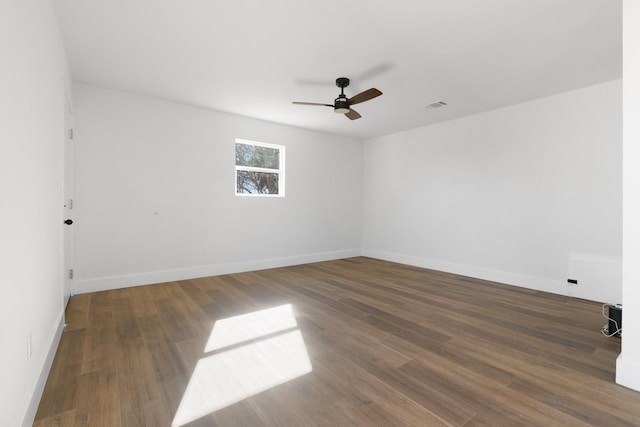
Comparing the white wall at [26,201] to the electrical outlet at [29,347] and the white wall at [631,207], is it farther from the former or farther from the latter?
the white wall at [631,207]

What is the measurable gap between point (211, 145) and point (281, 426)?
4.15m

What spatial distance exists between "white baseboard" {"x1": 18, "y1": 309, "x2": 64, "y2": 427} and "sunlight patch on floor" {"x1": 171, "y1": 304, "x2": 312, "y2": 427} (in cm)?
69

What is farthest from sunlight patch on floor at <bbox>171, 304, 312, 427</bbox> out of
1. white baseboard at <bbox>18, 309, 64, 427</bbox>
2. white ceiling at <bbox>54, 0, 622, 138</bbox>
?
white ceiling at <bbox>54, 0, 622, 138</bbox>

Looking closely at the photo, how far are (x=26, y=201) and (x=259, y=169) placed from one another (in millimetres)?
3856

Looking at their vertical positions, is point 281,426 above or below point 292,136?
below

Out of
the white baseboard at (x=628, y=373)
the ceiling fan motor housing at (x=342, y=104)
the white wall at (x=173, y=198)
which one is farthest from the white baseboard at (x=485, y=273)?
the ceiling fan motor housing at (x=342, y=104)

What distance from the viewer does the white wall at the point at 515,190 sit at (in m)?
3.61

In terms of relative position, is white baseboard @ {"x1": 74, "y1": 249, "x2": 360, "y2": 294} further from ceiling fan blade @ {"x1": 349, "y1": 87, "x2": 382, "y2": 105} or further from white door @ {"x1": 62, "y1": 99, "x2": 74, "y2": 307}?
Answer: ceiling fan blade @ {"x1": 349, "y1": 87, "x2": 382, "y2": 105}

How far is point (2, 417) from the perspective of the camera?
1.15 m

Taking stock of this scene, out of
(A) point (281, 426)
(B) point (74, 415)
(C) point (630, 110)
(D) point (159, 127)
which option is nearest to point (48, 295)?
(B) point (74, 415)

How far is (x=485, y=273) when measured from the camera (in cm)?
462

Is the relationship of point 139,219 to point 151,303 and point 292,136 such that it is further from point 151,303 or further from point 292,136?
point 292,136

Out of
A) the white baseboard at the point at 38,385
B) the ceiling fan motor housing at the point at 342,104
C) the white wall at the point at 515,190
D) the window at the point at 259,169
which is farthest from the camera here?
the window at the point at 259,169

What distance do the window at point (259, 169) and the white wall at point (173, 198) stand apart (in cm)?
15
